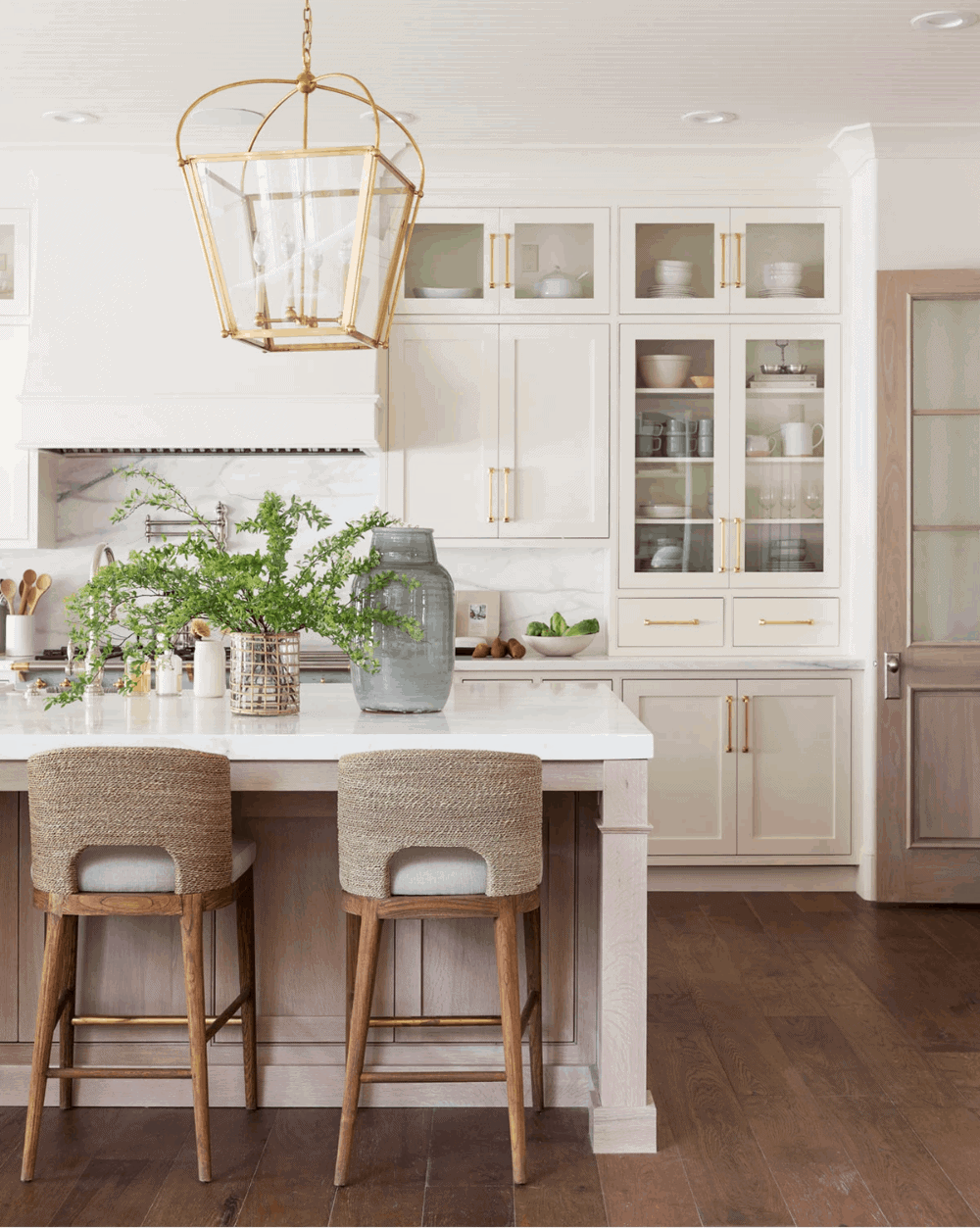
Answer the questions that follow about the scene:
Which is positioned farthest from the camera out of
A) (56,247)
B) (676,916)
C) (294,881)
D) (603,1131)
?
(56,247)

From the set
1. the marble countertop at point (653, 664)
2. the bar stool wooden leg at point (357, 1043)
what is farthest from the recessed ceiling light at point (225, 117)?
the bar stool wooden leg at point (357, 1043)

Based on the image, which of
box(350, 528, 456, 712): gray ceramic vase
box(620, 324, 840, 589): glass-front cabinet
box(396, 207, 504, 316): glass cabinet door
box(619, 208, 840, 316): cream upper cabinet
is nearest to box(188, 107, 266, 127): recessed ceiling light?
box(396, 207, 504, 316): glass cabinet door

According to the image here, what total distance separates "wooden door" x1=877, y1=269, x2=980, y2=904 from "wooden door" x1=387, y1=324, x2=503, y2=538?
148 centimetres

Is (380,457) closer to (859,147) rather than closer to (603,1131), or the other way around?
(859,147)

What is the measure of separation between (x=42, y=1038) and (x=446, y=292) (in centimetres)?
325

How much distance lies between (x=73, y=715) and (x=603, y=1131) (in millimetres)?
1446

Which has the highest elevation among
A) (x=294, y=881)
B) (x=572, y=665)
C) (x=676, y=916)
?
(x=572, y=665)

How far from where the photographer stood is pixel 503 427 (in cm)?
470

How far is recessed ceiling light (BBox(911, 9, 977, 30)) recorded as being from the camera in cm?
341

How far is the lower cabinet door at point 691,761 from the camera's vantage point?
4535mm

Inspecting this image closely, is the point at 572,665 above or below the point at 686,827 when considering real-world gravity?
above

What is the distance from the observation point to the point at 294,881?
265cm

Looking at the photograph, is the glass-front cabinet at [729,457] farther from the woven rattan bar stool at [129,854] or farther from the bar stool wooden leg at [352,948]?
the woven rattan bar stool at [129,854]

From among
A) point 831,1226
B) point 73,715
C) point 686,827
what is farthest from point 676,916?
point 73,715
